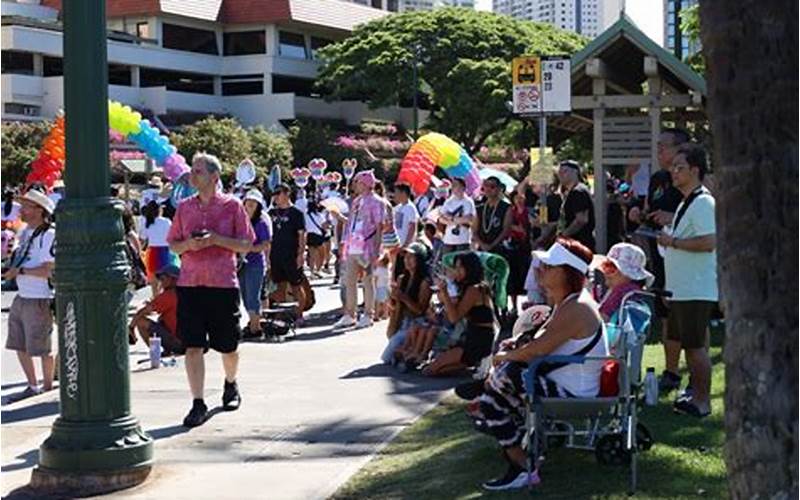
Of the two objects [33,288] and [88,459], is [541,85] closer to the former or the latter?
[33,288]

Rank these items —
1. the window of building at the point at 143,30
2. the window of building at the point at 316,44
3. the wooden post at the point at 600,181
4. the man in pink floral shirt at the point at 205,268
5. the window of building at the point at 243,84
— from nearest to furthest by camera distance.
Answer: the man in pink floral shirt at the point at 205,268, the wooden post at the point at 600,181, the window of building at the point at 143,30, the window of building at the point at 243,84, the window of building at the point at 316,44

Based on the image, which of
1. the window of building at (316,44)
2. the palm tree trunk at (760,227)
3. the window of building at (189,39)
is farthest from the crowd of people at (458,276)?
the window of building at (316,44)

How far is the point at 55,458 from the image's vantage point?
7.10m

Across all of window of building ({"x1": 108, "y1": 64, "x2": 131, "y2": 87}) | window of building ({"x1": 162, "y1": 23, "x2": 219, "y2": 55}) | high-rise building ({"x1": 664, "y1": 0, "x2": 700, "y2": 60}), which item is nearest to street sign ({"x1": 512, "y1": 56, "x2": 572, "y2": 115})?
high-rise building ({"x1": 664, "y1": 0, "x2": 700, "y2": 60})

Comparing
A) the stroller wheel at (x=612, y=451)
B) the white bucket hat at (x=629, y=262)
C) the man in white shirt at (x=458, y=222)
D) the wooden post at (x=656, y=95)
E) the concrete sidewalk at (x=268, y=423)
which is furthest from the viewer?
the man in white shirt at (x=458, y=222)

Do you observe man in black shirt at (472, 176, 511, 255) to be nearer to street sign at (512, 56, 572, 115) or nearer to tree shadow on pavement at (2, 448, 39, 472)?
street sign at (512, 56, 572, 115)

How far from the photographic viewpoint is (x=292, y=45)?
8006 cm

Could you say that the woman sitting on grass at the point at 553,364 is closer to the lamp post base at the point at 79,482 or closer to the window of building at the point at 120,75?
the lamp post base at the point at 79,482

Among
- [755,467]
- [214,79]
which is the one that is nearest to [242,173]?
[755,467]

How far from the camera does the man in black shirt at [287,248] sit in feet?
50.2

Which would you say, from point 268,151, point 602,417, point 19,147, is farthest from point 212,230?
point 268,151

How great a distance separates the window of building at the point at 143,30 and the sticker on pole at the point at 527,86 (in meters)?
65.6

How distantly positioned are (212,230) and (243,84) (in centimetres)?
7090

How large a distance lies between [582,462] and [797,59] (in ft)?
13.5
